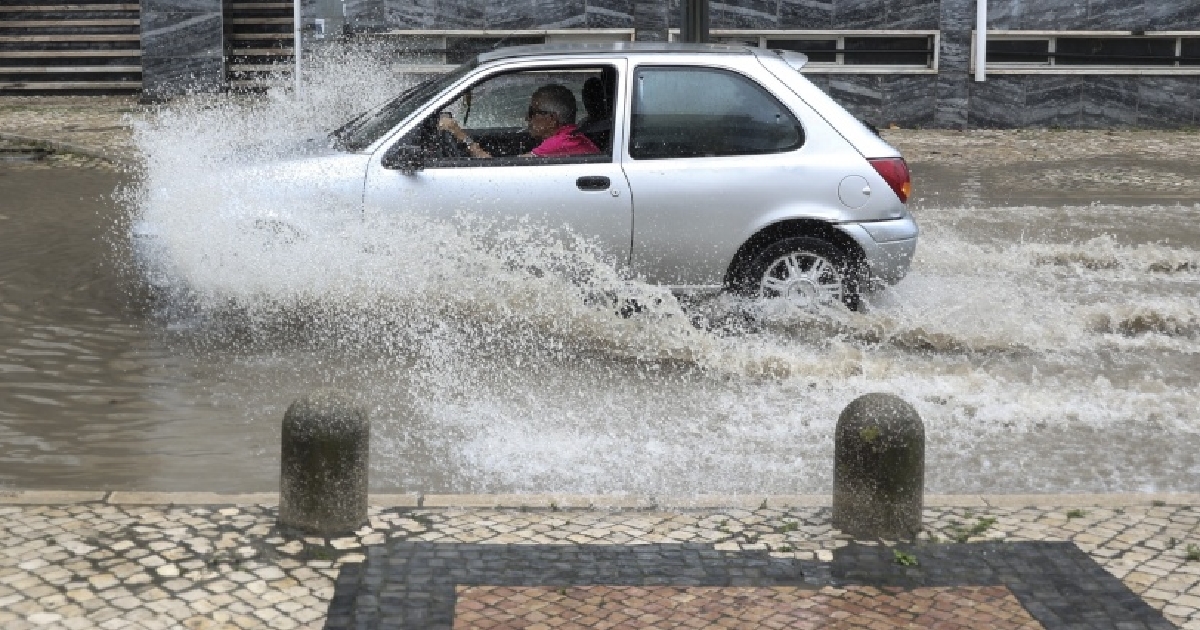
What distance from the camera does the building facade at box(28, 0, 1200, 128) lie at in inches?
793

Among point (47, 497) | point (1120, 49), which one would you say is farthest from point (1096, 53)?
point (47, 497)

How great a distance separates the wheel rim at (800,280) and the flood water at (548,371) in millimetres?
130

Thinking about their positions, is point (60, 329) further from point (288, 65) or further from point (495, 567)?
point (288, 65)

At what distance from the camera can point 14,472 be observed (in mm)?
6531

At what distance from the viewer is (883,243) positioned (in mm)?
8773

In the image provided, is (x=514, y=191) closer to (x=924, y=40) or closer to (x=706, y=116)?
(x=706, y=116)

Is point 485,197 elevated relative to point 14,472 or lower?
elevated

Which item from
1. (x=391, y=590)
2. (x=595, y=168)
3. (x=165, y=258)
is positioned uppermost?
(x=595, y=168)

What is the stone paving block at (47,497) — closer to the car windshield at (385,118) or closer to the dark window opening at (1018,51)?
the car windshield at (385,118)

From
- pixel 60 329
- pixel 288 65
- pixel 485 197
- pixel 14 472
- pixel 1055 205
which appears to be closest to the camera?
pixel 14 472

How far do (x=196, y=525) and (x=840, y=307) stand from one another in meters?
4.21

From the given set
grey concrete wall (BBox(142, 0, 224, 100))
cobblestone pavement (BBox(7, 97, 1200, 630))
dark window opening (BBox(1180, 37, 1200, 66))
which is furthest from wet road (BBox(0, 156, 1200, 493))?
grey concrete wall (BBox(142, 0, 224, 100))

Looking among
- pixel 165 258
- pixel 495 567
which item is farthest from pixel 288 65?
pixel 495 567

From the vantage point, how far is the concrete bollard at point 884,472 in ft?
18.3
